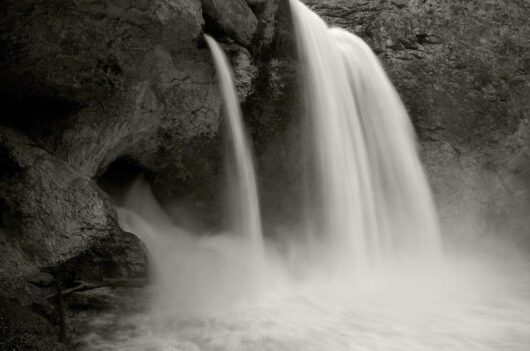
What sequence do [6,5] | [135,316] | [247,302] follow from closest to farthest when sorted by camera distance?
[6,5] → [135,316] → [247,302]

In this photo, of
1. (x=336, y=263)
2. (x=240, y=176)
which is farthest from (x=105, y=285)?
(x=336, y=263)

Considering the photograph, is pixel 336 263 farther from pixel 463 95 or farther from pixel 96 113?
pixel 463 95

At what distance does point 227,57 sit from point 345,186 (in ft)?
10.6

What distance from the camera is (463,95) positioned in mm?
10961

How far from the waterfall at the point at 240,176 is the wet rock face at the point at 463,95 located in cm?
457

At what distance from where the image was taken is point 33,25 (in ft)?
17.7

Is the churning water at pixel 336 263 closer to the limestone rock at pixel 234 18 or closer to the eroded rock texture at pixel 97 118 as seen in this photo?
the limestone rock at pixel 234 18

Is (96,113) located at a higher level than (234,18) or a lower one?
lower

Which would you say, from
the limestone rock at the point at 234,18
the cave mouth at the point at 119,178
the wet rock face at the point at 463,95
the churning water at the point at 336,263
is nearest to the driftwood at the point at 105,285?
the churning water at the point at 336,263

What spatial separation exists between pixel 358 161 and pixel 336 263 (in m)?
2.03

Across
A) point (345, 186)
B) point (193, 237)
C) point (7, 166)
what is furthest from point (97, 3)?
point (345, 186)

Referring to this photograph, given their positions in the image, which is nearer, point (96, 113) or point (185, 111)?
point (96, 113)

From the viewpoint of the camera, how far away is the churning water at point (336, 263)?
216 inches

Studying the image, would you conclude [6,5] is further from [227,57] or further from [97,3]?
[227,57]
